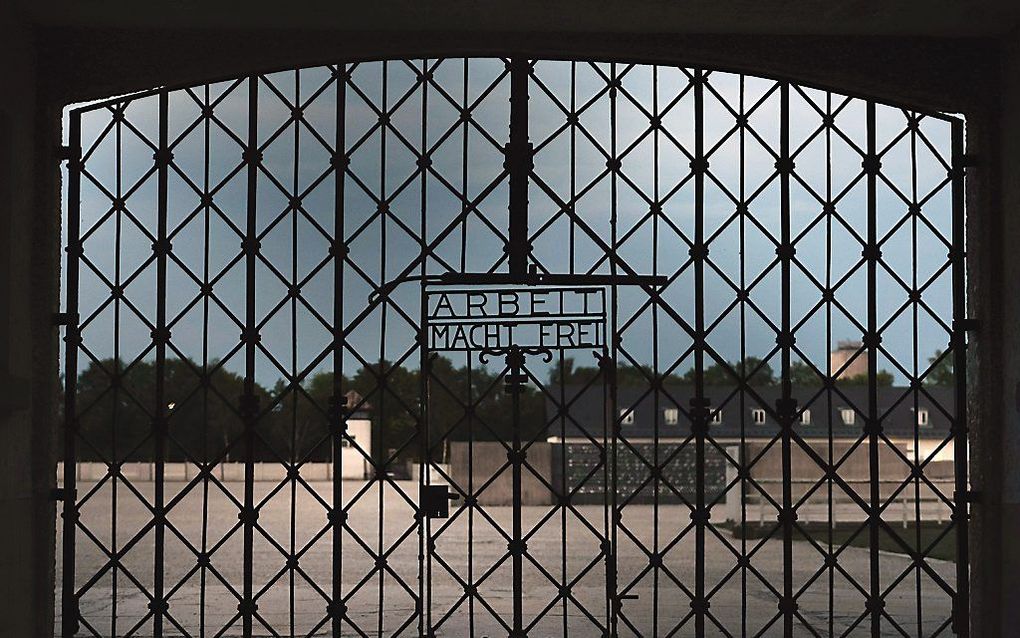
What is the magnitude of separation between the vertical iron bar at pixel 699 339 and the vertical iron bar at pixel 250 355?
1.81 metres

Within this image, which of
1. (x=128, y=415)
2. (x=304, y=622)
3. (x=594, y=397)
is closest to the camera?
(x=304, y=622)

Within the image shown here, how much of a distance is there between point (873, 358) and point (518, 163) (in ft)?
5.55

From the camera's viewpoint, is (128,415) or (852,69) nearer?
(852,69)

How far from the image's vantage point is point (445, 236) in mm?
4961

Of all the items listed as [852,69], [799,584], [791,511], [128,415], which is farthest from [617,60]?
[128,415]

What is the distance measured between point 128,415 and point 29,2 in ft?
60.8

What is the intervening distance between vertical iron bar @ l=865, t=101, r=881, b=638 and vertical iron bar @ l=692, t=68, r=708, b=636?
693 millimetres

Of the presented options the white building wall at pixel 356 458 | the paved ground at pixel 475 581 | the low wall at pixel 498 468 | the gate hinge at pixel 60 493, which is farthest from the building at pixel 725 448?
the gate hinge at pixel 60 493

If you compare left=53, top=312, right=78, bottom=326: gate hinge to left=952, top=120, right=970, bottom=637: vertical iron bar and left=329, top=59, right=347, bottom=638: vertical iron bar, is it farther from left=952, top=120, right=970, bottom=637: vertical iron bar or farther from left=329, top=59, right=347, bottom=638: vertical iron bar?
left=952, top=120, right=970, bottom=637: vertical iron bar

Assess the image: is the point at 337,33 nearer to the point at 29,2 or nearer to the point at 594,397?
the point at 29,2

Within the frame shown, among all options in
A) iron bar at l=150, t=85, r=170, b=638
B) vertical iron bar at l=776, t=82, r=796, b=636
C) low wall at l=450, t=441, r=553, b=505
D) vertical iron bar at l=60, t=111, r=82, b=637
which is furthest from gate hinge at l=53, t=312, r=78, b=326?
low wall at l=450, t=441, r=553, b=505

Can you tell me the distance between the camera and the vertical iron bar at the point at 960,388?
199 inches

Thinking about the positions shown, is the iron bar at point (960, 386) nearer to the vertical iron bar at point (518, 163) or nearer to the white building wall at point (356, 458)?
the vertical iron bar at point (518, 163)

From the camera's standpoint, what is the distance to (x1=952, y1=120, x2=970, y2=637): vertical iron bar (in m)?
5.05
